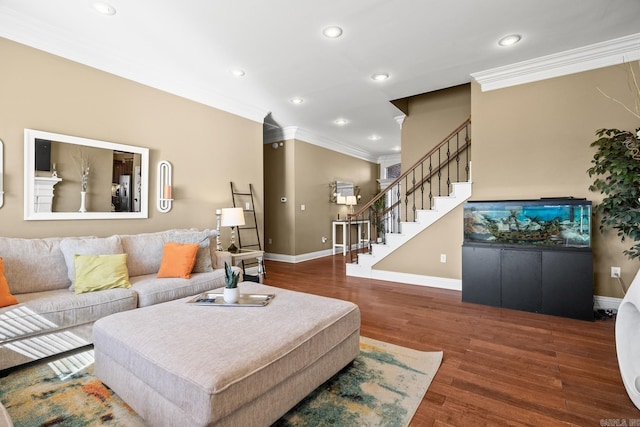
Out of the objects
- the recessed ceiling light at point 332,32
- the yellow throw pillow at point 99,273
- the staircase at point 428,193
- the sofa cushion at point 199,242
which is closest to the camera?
the yellow throw pillow at point 99,273

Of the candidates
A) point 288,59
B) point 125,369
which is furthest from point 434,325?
point 288,59

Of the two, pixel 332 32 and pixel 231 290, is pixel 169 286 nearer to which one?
pixel 231 290

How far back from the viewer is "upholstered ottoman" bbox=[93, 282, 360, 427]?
3.93 feet

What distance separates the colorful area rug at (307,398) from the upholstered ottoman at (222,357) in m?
0.11

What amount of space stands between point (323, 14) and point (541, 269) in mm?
3415

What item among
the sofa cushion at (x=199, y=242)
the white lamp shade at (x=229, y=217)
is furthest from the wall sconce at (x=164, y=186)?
the white lamp shade at (x=229, y=217)

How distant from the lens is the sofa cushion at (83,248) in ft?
8.43

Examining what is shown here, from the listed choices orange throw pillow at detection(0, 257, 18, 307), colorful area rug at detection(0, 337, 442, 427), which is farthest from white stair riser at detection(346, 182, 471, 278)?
orange throw pillow at detection(0, 257, 18, 307)

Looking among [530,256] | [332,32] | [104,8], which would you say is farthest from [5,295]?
[530,256]

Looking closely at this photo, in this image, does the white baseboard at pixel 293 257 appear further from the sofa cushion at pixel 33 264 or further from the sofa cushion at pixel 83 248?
the sofa cushion at pixel 33 264

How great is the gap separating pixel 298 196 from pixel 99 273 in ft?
14.0

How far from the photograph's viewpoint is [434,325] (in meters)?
2.83

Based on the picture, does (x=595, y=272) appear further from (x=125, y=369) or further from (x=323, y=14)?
(x=125, y=369)

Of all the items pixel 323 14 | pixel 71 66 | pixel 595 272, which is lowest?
pixel 595 272
